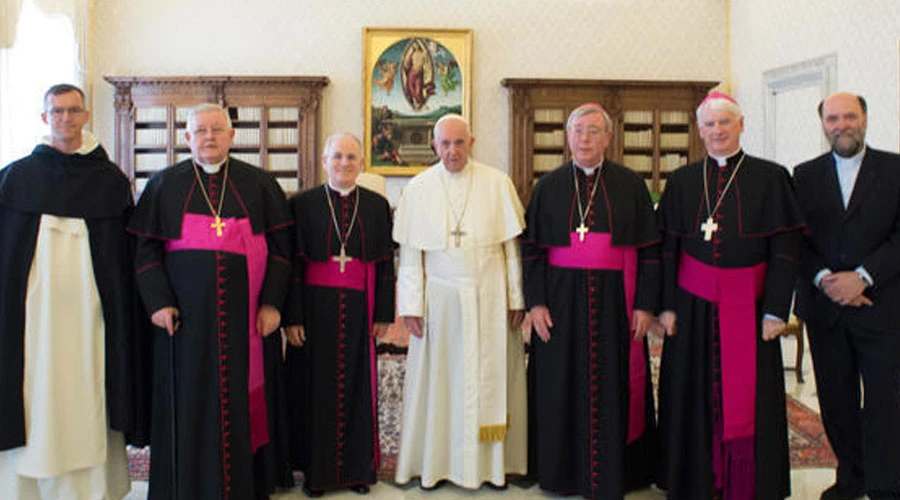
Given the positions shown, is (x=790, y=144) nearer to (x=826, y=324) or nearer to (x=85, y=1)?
(x=826, y=324)

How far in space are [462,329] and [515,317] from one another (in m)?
0.28

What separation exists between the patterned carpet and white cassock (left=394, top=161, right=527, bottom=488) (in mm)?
420

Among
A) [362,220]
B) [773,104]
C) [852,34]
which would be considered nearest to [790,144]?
[773,104]

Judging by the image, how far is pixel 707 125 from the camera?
3158 millimetres

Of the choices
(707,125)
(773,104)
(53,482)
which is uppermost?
(773,104)

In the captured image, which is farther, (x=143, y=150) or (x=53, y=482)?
(x=143, y=150)

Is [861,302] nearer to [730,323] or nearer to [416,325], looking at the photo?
[730,323]

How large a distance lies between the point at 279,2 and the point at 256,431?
23.4ft

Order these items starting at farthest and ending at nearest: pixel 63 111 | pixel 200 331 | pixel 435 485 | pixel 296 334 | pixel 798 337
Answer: pixel 798 337 → pixel 435 485 → pixel 296 334 → pixel 200 331 → pixel 63 111

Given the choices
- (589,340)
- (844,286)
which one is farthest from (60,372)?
(844,286)

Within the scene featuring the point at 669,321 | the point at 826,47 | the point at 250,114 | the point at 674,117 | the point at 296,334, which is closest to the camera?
the point at 669,321

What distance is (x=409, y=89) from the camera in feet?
29.5

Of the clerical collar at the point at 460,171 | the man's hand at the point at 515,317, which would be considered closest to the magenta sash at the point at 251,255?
the clerical collar at the point at 460,171

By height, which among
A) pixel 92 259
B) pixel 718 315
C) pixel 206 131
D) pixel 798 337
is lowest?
pixel 798 337
